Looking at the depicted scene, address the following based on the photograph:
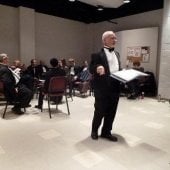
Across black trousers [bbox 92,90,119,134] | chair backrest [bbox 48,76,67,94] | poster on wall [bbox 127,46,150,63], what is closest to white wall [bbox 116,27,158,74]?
poster on wall [bbox 127,46,150,63]

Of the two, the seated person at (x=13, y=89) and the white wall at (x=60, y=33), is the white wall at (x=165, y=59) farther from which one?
the seated person at (x=13, y=89)

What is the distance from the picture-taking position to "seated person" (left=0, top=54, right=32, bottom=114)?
3.98 m

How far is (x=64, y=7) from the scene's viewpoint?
7.30 metres

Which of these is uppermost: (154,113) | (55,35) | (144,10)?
(144,10)

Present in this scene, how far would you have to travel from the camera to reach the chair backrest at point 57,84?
13.1 feet

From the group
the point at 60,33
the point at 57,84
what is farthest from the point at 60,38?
the point at 57,84

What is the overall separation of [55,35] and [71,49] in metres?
0.96

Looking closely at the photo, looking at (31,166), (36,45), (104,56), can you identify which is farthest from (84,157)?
(36,45)

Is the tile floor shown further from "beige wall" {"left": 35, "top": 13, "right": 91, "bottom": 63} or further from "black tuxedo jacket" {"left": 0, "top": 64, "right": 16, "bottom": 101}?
"beige wall" {"left": 35, "top": 13, "right": 91, "bottom": 63}

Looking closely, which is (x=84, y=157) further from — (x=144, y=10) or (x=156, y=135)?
(x=144, y=10)

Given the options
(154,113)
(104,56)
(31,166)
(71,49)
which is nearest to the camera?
(31,166)

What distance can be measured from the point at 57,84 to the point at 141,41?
411 centimetres

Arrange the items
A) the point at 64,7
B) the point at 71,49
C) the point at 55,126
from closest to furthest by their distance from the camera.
Result: the point at 55,126, the point at 64,7, the point at 71,49

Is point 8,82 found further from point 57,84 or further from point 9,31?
point 9,31
